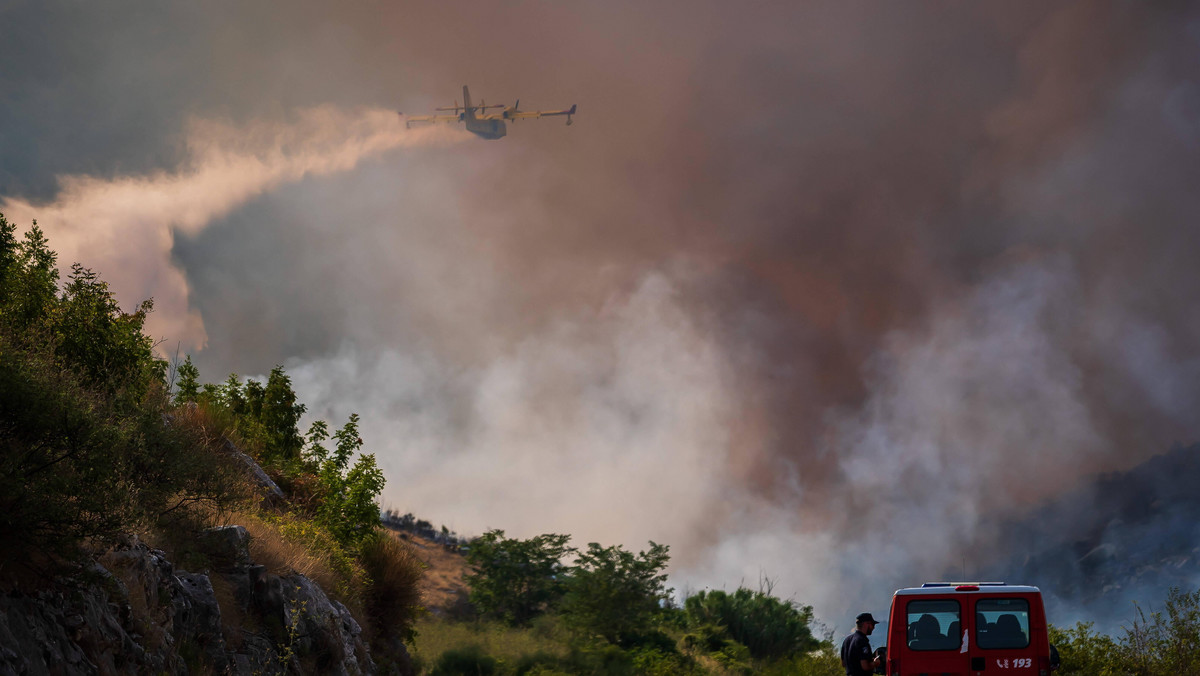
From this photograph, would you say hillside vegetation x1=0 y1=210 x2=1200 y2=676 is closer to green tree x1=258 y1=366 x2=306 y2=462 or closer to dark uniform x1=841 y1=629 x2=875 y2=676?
green tree x1=258 y1=366 x2=306 y2=462

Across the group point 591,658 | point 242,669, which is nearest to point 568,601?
point 591,658

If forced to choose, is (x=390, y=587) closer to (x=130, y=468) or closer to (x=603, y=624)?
(x=130, y=468)

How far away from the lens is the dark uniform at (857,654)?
1331 centimetres

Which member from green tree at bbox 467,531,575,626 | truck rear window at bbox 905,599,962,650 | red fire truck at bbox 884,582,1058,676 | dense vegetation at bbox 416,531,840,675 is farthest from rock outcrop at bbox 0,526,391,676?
green tree at bbox 467,531,575,626

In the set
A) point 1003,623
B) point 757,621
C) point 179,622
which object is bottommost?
point 179,622

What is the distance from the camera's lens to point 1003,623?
1263 cm

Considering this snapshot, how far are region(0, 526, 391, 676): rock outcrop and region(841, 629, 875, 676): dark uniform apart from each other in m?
8.92

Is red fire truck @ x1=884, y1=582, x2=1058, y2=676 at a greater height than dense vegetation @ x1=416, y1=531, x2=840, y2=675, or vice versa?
dense vegetation @ x1=416, y1=531, x2=840, y2=675

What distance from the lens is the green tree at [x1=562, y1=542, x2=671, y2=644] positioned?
3709 centimetres

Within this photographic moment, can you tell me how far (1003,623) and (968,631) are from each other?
21.2 inches

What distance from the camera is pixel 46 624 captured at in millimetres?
7820

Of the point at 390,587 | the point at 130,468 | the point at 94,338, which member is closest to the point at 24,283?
the point at 94,338

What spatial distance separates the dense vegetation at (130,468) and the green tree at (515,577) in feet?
57.1

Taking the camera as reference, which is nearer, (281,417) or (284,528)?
(284,528)
